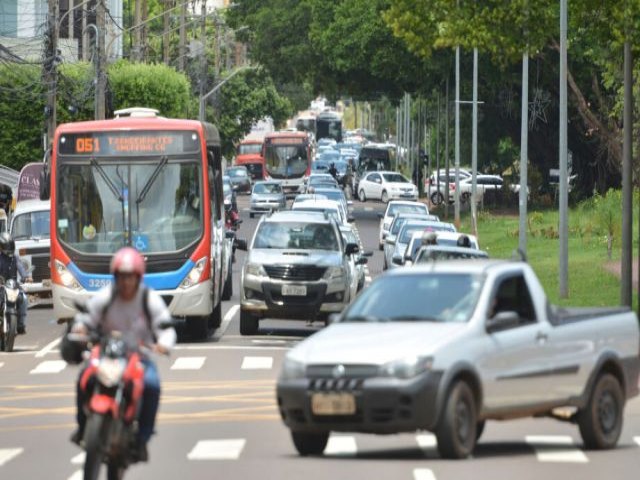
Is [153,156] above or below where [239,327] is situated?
above

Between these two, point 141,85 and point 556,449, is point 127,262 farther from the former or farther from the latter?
point 141,85

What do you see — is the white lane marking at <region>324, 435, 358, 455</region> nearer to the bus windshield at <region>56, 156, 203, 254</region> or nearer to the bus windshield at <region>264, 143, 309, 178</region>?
the bus windshield at <region>56, 156, 203, 254</region>

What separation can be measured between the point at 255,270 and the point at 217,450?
15.1 m

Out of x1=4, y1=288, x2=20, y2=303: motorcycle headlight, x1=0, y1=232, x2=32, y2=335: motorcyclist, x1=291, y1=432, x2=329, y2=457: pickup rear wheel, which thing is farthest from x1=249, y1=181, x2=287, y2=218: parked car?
x1=291, y1=432, x2=329, y2=457: pickup rear wheel

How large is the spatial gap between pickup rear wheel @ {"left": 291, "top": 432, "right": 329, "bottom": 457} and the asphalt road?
0.11 metres

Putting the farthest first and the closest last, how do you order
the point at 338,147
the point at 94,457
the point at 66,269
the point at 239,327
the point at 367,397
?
the point at 338,147 → the point at 239,327 → the point at 66,269 → the point at 367,397 → the point at 94,457

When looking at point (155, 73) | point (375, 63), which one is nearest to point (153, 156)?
point (155, 73)

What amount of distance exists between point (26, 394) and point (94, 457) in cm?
A: 1196

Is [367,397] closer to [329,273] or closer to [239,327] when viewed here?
[329,273]

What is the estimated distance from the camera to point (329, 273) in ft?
109

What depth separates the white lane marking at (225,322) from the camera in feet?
116

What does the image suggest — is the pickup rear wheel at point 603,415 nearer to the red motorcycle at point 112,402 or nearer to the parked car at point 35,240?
the red motorcycle at point 112,402

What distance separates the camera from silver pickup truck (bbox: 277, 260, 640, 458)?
16.3 m

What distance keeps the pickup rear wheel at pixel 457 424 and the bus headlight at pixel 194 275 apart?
15.5 meters
